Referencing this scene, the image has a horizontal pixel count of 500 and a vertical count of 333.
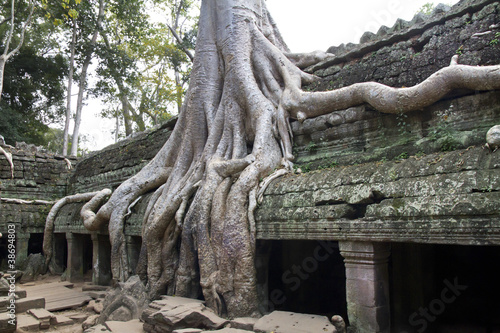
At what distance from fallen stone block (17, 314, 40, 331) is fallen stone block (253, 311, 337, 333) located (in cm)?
314

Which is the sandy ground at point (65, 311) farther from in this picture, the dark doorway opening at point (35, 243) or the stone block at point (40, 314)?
the dark doorway opening at point (35, 243)

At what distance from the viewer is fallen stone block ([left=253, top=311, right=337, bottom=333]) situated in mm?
3385

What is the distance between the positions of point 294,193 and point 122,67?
1469 cm

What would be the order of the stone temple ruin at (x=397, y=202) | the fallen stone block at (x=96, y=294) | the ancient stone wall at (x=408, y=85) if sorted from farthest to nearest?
1. the fallen stone block at (x=96, y=294)
2. the ancient stone wall at (x=408, y=85)
3. the stone temple ruin at (x=397, y=202)

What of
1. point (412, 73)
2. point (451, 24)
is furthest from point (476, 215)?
→ point (451, 24)

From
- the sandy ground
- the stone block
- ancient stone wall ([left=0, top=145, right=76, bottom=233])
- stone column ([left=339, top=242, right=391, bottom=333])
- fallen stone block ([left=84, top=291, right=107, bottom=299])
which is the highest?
ancient stone wall ([left=0, top=145, right=76, bottom=233])

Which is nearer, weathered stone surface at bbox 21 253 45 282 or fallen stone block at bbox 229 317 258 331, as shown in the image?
fallen stone block at bbox 229 317 258 331

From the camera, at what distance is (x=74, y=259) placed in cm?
857

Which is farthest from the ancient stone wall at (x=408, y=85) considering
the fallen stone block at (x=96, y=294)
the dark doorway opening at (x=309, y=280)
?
the fallen stone block at (x=96, y=294)

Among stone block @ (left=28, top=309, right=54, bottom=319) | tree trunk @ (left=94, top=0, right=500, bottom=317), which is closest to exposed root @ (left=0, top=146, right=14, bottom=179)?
tree trunk @ (left=94, top=0, right=500, bottom=317)

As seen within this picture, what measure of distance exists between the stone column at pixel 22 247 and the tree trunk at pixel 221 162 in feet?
13.2

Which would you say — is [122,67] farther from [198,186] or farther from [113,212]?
[198,186]

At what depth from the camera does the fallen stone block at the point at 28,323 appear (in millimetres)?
4922

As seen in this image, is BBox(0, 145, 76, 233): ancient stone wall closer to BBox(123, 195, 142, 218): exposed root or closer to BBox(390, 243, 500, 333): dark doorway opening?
BBox(123, 195, 142, 218): exposed root
